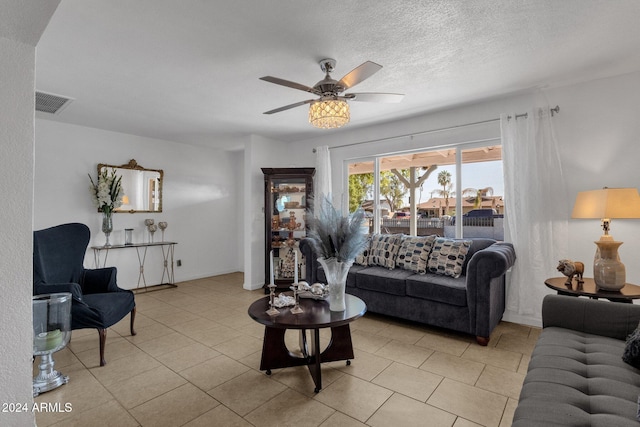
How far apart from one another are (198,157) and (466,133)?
4.40 metres

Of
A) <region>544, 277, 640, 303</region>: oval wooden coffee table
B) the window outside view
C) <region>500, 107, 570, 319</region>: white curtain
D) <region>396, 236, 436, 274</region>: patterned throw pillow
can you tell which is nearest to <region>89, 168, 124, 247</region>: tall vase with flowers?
the window outside view

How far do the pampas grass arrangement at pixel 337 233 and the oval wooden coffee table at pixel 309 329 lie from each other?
1.28ft

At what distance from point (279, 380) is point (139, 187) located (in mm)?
4016

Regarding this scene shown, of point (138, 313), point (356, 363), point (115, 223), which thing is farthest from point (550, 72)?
point (115, 223)

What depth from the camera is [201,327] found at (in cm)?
328

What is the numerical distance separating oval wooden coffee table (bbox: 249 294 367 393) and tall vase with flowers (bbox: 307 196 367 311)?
15 cm

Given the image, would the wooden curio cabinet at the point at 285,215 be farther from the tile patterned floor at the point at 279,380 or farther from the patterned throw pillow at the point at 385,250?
the tile patterned floor at the point at 279,380

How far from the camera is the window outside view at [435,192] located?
3666 mm

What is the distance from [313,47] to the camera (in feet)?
7.45

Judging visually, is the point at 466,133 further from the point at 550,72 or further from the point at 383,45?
the point at 383,45

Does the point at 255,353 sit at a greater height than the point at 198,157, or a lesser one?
lesser

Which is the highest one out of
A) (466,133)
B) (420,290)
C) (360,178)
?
(466,133)

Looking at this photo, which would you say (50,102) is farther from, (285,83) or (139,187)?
(285,83)

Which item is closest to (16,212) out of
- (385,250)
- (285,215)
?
(385,250)
